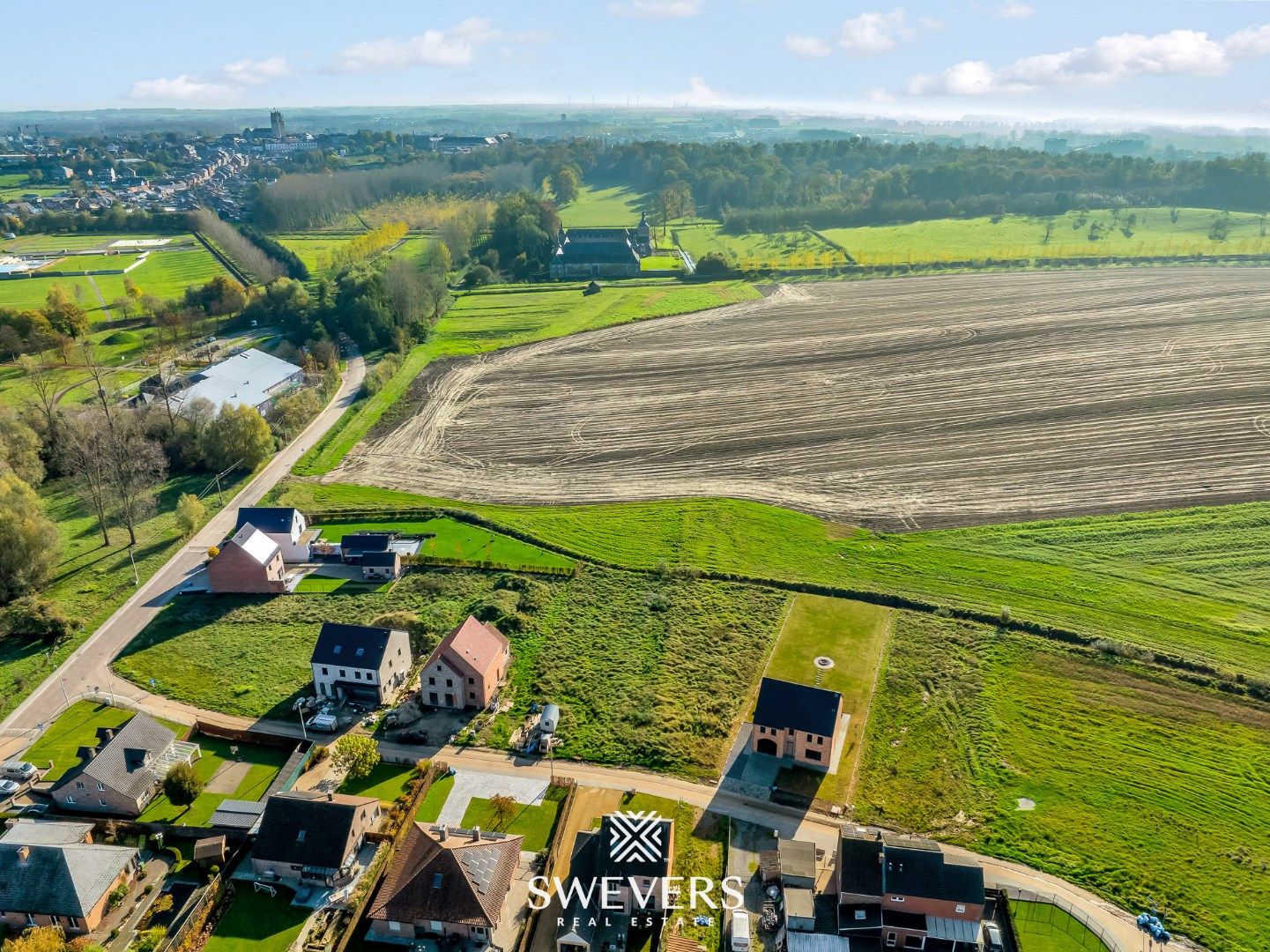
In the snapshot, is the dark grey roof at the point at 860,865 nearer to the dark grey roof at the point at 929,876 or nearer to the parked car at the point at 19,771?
the dark grey roof at the point at 929,876

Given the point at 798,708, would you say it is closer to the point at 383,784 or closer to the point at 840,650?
the point at 840,650

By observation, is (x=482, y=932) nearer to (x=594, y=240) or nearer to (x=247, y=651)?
(x=247, y=651)

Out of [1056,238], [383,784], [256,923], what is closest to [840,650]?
[383,784]

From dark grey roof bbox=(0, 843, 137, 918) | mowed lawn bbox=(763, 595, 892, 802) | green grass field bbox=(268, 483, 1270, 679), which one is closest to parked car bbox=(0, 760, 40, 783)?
dark grey roof bbox=(0, 843, 137, 918)

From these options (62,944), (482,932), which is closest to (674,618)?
(482,932)

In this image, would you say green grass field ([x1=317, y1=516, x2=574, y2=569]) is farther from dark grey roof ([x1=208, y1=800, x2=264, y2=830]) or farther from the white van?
the white van

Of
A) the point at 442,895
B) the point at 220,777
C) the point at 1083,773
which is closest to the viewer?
→ the point at 442,895

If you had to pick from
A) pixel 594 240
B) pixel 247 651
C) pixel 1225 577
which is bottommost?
pixel 247 651
